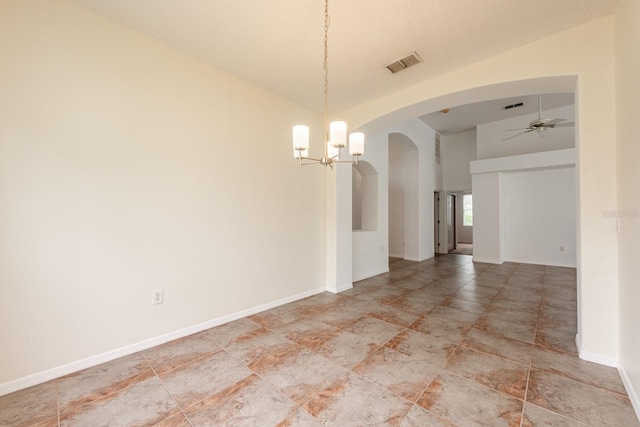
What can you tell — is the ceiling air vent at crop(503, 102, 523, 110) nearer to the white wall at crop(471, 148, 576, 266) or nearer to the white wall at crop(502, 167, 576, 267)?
the white wall at crop(471, 148, 576, 266)

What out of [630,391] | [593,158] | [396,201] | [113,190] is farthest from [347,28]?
[396,201]

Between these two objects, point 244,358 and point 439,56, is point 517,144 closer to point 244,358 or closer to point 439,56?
point 439,56

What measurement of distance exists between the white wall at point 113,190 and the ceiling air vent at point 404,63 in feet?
5.33

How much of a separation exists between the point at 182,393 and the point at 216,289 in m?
1.20

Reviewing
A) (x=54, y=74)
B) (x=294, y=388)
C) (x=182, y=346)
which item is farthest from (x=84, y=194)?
(x=294, y=388)

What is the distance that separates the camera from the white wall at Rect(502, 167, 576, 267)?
20.3ft

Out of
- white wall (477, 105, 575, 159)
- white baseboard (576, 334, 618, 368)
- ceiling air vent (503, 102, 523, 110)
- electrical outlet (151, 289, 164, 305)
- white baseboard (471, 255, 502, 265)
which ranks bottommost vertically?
white baseboard (471, 255, 502, 265)

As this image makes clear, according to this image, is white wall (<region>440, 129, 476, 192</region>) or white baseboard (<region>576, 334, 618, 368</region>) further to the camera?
white wall (<region>440, 129, 476, 192</region>)

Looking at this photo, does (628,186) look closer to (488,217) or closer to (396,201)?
(488,217)

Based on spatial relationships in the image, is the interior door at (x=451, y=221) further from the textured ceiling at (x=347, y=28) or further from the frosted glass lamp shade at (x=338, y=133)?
the frosted glass lamp shade at (x=338, y=133)

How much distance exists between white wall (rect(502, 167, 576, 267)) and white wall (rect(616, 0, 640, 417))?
546cm

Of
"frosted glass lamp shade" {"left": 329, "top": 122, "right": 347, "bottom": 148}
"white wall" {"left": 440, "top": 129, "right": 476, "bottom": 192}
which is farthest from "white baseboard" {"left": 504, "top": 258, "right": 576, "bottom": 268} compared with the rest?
"frosted glass lamp shade" {"left": 329, "top": 122, "right": 347, "bottom": 148}

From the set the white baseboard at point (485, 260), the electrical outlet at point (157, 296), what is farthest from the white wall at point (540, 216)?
the electrical outlet at point (157, 296)

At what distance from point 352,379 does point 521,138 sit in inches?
305
